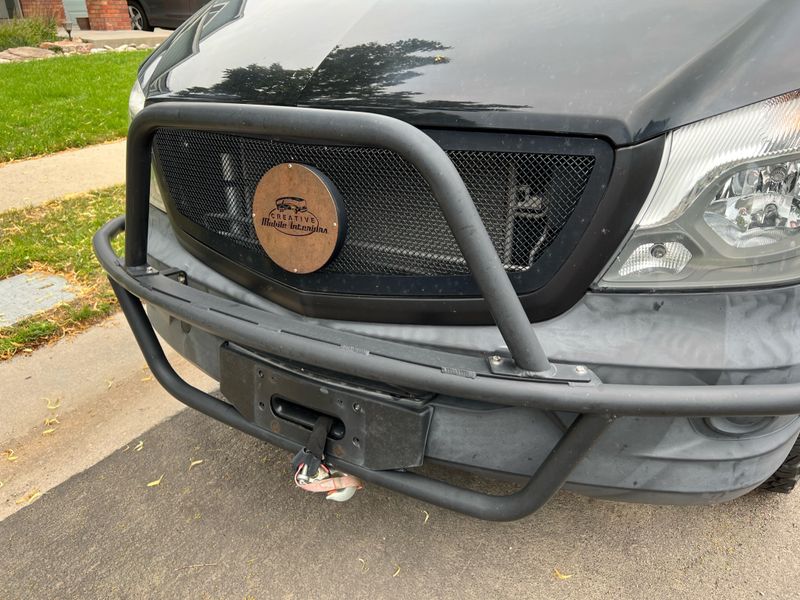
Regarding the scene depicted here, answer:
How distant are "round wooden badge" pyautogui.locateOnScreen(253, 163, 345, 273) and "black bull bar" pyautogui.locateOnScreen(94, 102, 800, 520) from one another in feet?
0.54

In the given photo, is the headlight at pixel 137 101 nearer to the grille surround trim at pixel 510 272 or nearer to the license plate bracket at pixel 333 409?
the grille surround trim at pixel 510 272

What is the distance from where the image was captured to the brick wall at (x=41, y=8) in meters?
14.5

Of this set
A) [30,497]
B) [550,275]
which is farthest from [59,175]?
[550,275]

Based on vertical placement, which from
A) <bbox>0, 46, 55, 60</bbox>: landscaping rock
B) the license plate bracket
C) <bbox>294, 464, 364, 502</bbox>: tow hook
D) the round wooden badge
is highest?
the round wooden badge

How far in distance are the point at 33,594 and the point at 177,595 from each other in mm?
442

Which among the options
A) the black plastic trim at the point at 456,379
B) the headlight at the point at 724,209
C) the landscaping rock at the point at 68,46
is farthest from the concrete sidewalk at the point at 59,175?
the landscaping rock at the point at 68,46

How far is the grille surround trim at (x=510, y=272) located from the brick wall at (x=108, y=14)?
16.5m

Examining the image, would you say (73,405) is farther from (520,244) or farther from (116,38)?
(116,38)

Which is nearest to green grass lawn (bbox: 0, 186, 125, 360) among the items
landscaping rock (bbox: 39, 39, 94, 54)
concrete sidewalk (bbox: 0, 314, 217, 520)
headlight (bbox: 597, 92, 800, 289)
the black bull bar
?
concrete sidewalk (bbox: 0, 314, 217, 520)

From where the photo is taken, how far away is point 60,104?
302 inches

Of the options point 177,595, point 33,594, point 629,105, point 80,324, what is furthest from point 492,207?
point 80,324

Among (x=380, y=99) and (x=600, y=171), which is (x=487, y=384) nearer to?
(x=600, y=171)

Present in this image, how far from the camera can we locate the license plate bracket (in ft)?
5.04

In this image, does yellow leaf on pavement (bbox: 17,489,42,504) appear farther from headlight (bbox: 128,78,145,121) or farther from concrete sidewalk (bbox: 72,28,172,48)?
concrete sidewalk (bbox: 72,28,172,48)
